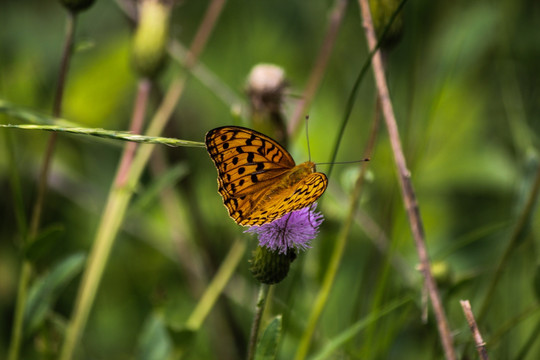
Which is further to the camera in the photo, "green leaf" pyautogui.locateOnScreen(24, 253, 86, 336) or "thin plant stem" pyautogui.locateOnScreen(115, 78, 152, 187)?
"thin plant stem" pyautogui.locateOnScreen(115, 78, 152, 187)

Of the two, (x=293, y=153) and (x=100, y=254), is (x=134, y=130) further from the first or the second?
(x=293, y=153)

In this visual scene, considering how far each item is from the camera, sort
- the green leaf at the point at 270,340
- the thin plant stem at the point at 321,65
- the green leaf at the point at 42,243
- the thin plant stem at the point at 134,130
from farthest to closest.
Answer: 1. the thin plant stem at the point at 321,65
2. the thin plant stem at the point at 134,130
3. the green leaf at the point at 42,243
4. the green leaf at the point at 270,340

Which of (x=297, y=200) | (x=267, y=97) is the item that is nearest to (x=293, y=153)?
(x=267, y=97)

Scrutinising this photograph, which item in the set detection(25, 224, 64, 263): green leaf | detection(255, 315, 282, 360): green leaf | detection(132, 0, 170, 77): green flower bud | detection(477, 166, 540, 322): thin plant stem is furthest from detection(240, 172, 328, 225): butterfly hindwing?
detection(132, 0, 170, 77): green flower bud

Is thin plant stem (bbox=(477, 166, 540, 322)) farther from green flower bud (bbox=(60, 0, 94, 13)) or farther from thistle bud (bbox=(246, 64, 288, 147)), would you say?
green flower bud (bbox=(60, 0, 94, 13))

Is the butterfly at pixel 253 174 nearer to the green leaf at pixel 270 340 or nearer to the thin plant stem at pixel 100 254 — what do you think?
the green leaf at pixel 270 340

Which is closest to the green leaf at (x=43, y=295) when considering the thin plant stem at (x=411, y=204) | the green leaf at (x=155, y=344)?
the green leaf at (x=155, y=344)
